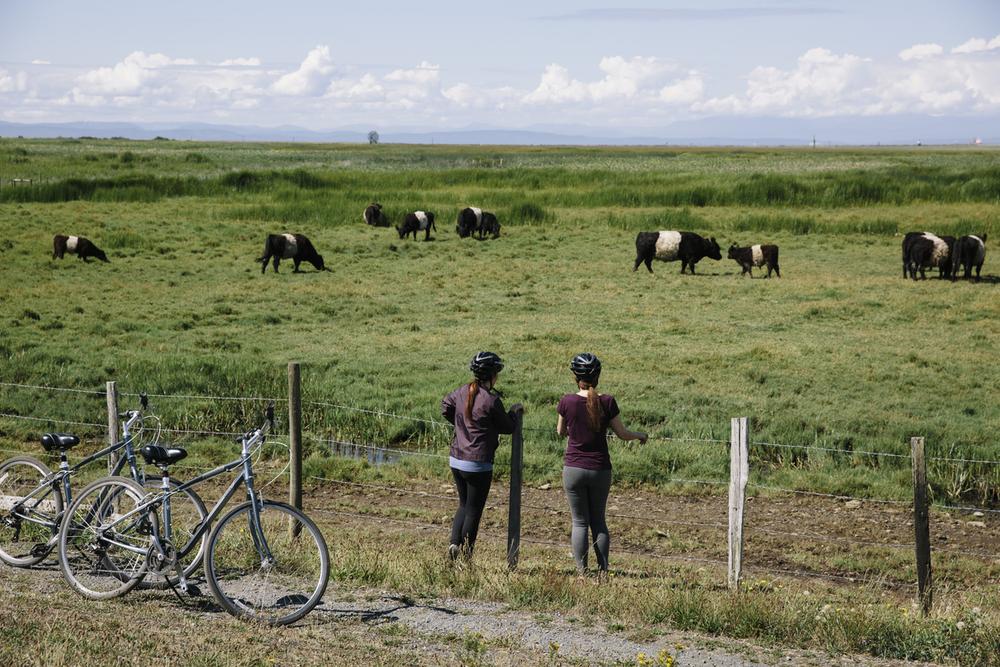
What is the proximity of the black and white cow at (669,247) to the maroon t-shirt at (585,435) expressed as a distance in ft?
68.9

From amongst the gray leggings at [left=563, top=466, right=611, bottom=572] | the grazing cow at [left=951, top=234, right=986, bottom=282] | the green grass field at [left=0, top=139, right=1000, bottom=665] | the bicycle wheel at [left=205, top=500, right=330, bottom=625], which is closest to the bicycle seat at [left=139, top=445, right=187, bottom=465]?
the bicycle wheel at [left=205, top=500, right=330, bottom=625]

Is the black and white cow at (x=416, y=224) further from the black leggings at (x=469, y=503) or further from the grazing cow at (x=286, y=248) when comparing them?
the black leggings at (x=469, y=503)

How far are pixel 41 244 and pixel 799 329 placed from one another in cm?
2002

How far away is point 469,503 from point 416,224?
27.1m

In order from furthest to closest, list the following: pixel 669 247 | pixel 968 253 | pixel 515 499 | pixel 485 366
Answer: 1. pixel 669 247
2. pixel 968 253
3. pixel 515 499
4. pixel 485 366

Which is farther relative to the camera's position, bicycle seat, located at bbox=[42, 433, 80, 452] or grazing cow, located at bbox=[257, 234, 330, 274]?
grazing cow, located at bbox=[257, 234, 330, 274]

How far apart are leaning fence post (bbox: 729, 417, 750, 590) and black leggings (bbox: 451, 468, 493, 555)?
1743 mm

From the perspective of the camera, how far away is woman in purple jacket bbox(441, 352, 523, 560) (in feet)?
23.7

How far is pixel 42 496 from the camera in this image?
7.36 meters

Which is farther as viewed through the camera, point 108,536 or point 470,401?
point 470,401

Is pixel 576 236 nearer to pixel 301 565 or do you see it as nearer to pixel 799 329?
pixel 799 329

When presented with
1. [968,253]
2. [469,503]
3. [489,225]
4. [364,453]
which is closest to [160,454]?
[469,503]

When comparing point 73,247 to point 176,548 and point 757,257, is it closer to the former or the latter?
point 757,257

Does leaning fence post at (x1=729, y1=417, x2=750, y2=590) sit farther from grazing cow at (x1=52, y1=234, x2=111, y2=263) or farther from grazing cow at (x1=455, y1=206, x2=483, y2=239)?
grazing cow at (x1=455, y1=206, x2=483, y2=239)
